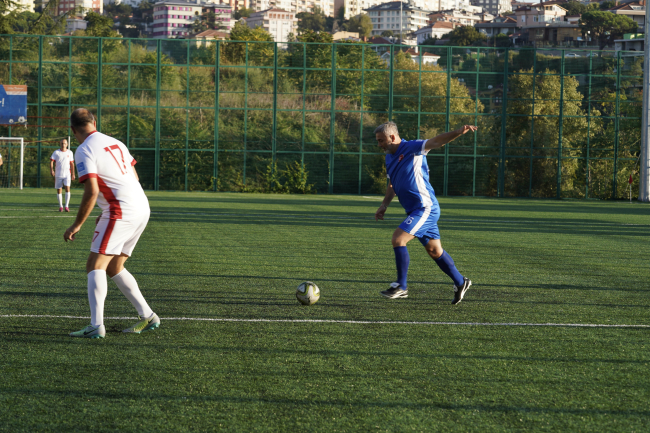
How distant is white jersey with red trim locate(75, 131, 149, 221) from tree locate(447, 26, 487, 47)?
379ft

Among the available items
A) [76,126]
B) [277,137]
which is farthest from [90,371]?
[277,137]

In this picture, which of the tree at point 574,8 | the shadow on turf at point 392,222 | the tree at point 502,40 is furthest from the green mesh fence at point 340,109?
the tree at point 574,8

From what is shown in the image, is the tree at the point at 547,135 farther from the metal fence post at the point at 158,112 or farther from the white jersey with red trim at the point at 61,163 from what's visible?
the white jersey with red trim at the point at 61,163

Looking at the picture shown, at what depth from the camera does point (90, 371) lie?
4.70 metres

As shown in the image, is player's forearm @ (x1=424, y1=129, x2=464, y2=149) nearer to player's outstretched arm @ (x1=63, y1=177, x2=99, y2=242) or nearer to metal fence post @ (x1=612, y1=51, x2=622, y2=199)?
player's outstretched arm @ (x1=63, y1=177, x2=99, y2=242)

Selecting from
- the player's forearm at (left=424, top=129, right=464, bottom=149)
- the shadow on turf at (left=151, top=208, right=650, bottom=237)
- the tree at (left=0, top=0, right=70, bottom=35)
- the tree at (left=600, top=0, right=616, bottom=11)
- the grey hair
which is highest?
the tree at (left=600, top=0, right=616, bottom=11)

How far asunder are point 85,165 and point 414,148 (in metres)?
3.24

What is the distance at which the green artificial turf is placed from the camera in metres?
3.99

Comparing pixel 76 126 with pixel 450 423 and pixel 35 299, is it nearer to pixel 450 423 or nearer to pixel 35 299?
pixel 35 299

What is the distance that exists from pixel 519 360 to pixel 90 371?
2.91 metres

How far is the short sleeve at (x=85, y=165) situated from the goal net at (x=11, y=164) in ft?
98.8

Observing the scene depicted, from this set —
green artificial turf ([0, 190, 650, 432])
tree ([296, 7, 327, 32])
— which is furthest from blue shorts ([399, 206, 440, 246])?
tree ([296, 7, 327, 32])

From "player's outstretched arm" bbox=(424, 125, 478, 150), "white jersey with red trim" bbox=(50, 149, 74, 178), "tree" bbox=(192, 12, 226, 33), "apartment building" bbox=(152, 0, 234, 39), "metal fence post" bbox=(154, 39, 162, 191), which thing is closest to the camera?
"player's outstretched arm" bbox=(424, 125, 478, 150)

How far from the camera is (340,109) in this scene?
35844 millimetres
